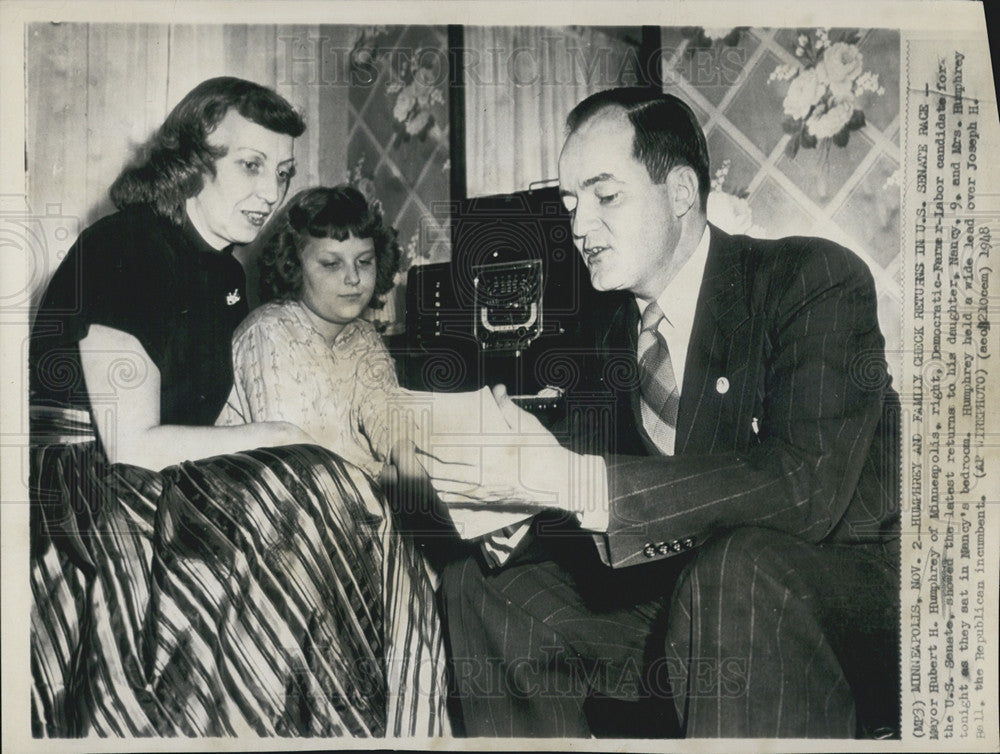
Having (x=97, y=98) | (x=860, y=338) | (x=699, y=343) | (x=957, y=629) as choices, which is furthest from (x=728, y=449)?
(x=97, y=98)

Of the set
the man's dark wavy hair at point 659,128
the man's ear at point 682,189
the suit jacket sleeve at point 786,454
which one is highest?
the man's dark wavy hair at point 659,128

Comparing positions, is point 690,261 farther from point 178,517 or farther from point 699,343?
point 178,517

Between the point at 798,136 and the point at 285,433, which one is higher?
the point at 798,136

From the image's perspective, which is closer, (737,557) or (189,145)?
(737,557)

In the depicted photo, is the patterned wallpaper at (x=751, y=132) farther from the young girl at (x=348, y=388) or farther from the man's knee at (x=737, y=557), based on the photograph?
the man's knee at (x=737, y=557)

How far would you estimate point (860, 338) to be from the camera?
1.53 m

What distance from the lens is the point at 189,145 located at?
158 cm

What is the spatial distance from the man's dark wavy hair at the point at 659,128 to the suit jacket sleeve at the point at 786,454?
240mm

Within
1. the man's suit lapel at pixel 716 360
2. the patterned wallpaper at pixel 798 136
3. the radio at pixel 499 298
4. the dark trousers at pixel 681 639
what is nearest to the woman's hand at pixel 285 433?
the radio at pixel 499 298

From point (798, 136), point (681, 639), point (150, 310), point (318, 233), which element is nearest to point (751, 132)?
point (798, 136)

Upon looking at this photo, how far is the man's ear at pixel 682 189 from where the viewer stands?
1543mm

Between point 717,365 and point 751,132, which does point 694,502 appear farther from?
point 751,132

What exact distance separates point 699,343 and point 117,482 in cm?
108

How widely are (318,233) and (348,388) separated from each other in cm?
29
